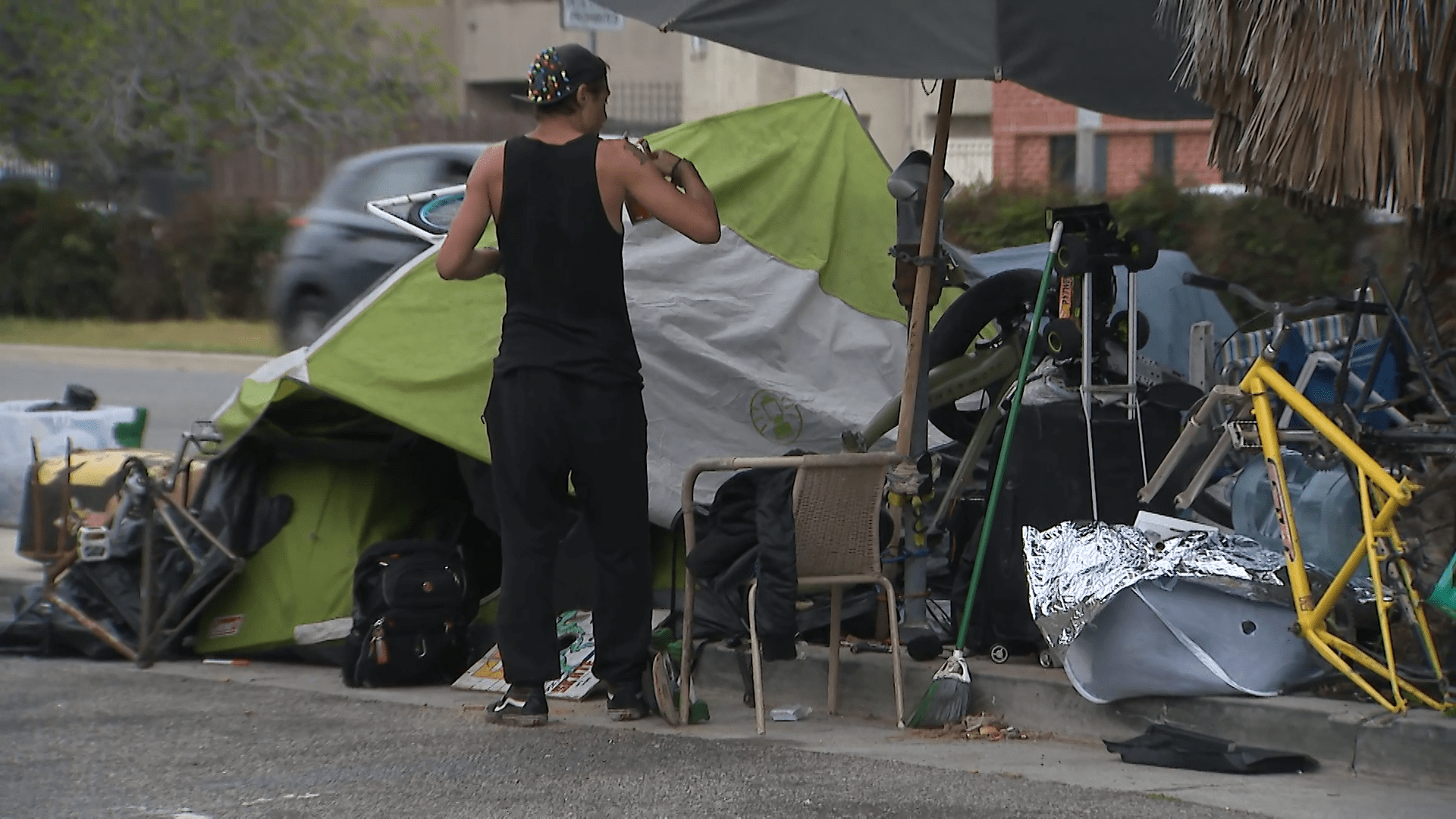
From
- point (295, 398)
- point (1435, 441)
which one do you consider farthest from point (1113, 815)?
point (295, 398)

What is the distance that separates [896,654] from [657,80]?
106ft

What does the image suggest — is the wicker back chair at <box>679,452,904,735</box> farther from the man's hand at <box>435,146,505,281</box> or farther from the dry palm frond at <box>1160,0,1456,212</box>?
the dry palm frond at <box>1160,0,1456,212</box>

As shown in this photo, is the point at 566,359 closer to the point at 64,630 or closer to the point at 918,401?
the point at 918,401

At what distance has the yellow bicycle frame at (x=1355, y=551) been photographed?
16.1 feet

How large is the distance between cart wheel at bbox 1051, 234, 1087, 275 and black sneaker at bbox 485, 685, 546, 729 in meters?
2.08

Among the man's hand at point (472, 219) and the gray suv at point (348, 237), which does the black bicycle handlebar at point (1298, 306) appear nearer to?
the man's hand at point (472, 219)

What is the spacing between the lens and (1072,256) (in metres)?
5.99

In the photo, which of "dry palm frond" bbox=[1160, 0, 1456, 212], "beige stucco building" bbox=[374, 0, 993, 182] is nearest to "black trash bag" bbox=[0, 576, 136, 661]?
"dry palm frond" bbox=[1160, 0, 1456, 212]

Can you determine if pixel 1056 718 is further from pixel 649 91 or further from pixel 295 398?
pixel 649 91

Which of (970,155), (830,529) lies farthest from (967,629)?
(970,155)

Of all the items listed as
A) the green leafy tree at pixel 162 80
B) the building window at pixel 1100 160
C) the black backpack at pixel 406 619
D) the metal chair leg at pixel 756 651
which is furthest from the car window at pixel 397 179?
the green leafy tree at pixel 162 80

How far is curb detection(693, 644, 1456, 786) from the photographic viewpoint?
190 inches

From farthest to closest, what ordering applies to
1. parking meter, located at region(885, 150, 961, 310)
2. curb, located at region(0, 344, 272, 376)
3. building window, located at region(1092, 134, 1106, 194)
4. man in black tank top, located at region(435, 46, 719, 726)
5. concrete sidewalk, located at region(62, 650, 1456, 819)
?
1. building window, located at region(1092, 134, 1106, 194)
2. curb, located at region(0, 344, 272, 376)
3. parking meter, located at region(885, 150, 961, 310)
4. man in black tank top, located at region(435, 46, 719, 726)
5. concrete sidewalk, located at region(62, 650, 1456, 819)

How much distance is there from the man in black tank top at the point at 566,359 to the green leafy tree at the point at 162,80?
2268cm
